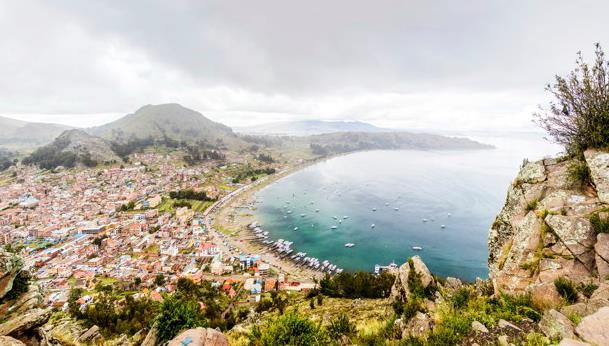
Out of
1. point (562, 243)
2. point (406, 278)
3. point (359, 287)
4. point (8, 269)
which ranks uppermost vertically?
point (562, 243)

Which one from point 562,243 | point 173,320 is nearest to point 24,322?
point 173,320

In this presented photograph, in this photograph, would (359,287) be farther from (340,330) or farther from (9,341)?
(9,341)

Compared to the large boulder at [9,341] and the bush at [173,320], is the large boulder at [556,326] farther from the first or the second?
the large boulder at [9,341]

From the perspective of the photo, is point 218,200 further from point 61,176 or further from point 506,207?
point 506,207

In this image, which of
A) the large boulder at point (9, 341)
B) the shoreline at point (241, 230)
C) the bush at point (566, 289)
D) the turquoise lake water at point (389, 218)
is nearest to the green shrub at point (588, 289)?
the bush at point (566, 289)

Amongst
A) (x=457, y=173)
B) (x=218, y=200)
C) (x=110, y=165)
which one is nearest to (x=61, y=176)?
(x=110, y=165)

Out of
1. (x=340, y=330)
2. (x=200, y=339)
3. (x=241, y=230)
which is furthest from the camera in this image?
(x=241, y=230)

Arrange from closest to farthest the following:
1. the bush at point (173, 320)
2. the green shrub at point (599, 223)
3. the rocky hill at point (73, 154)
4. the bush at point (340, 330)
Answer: the green shrub at point (599, 223) < the bush at point (340, 330) < the bush at point (173, 320) < the rocky hill at point (73, 154)
